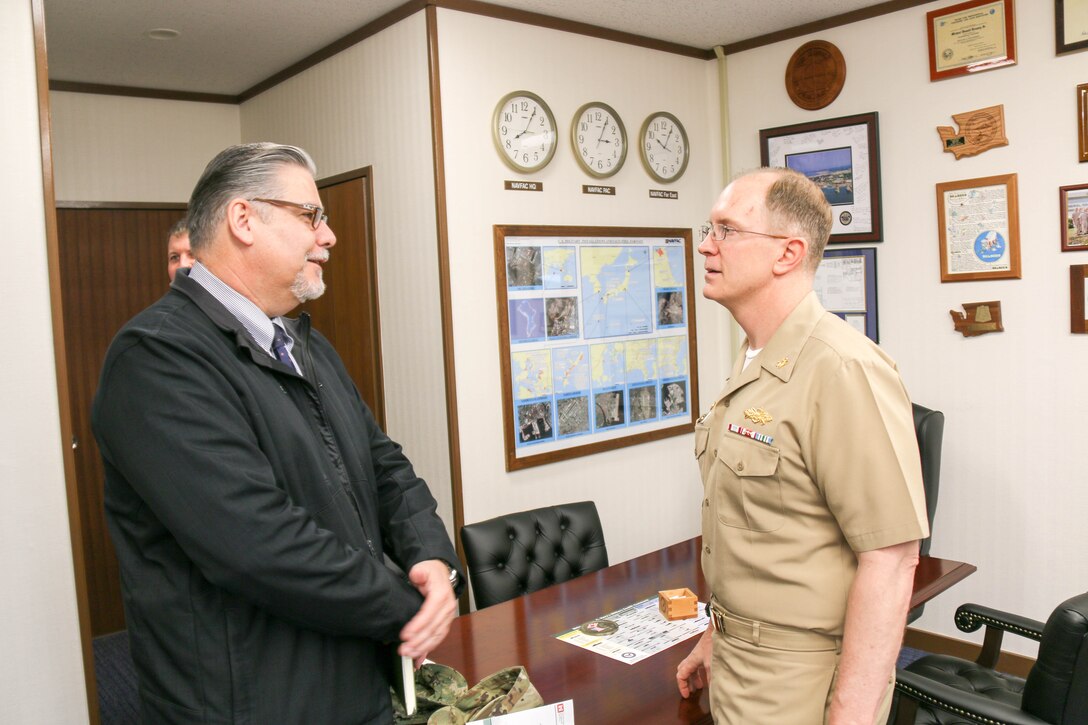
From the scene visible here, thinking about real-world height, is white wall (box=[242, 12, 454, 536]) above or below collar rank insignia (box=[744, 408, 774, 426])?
above

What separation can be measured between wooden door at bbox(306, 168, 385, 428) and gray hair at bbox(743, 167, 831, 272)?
2531 millimetres

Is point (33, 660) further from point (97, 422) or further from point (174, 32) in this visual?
point (174, 32)

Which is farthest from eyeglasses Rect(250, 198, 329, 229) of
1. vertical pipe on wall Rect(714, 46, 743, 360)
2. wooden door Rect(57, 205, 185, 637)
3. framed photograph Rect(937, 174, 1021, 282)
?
wooden door Rect(57, 205, 185, 637)

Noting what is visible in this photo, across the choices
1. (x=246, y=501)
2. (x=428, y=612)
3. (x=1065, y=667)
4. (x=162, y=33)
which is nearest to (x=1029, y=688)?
(x=1065, y=667)

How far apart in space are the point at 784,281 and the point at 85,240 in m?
4.02

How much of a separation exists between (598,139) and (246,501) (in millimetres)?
2996

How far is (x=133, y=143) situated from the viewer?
4531 millimetres

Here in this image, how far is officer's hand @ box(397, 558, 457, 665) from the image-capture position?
1376 millimetres

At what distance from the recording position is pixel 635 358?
4.05 metres

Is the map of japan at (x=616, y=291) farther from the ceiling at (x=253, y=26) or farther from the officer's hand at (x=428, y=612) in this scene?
the officer's hand at (x=428, y=612)

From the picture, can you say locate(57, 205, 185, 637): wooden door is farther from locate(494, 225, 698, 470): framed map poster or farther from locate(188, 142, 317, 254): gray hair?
locate(188, 142, 317, 254): gray hair

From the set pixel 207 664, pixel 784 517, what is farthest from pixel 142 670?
pixel 784 517

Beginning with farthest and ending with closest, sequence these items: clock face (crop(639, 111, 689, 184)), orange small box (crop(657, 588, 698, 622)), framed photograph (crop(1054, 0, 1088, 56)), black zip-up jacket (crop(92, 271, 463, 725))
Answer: clock face (crop(639, 111, 689, 184))
framed photograph (crop(1054, 0, 1088, 56))
orange small box (crop(657, 588, 698, 622))
black zip-up jacket (crop(92, 271, 463, 725))

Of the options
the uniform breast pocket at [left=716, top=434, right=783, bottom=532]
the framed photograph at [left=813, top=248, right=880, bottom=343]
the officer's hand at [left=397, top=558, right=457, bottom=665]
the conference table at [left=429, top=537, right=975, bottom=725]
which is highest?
the framed photograph at [left=813, top=248, right=880, bottom=343]
